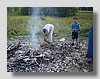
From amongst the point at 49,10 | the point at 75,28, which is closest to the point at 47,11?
the point at 49,10

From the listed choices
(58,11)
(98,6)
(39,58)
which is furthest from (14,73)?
(98,6)

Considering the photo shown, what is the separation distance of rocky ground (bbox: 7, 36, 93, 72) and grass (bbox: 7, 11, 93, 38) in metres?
0.05

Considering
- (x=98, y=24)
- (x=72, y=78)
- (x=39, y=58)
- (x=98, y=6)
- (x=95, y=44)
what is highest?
(x=98, y=6)

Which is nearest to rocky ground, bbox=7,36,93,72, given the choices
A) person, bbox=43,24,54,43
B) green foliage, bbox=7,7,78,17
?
person, bbox=43,24,54,43

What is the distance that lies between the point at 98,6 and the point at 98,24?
139 mm

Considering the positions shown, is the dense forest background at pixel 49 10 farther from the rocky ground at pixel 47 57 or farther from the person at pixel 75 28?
the rocky ground at pixel 47 57

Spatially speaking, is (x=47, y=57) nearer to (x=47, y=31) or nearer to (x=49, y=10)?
(x=47, y=31)

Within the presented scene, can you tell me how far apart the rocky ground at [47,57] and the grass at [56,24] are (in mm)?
48

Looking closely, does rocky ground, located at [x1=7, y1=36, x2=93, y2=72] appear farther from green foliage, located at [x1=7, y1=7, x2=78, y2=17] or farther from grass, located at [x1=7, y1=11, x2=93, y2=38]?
green foliage, located at [x1=7, y1=7, x2=78, y2=17]

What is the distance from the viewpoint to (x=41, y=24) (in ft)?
5.47

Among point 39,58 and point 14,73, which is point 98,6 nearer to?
point 39,58

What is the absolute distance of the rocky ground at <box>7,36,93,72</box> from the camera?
1.65m

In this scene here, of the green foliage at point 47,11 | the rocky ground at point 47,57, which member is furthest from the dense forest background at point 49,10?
the rocky ground at point 47,57

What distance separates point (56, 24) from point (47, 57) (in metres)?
0.26
